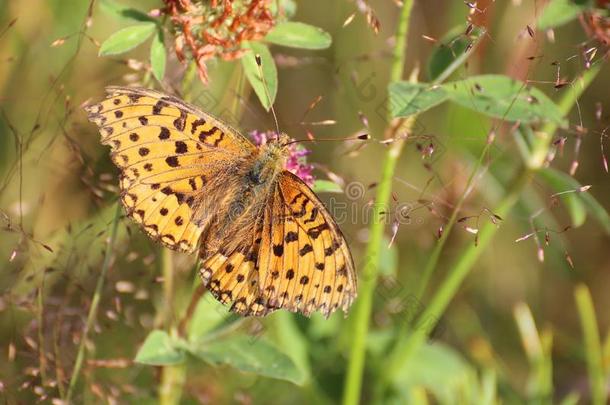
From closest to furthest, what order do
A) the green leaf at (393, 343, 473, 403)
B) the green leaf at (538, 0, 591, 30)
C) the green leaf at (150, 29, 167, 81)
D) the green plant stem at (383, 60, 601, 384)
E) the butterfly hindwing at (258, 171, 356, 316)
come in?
the butterfly hindwing at (258, 171, 356, 316) → the green leaf at (150, 29, 167, 81) → the green leaf at (538, 0, 591, 30) → the green plant stem at (383, 60, 601, 384) → the green leaf at (393, 343, 473, 403)

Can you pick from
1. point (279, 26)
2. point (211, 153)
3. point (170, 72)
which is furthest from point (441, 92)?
point (170, 72)

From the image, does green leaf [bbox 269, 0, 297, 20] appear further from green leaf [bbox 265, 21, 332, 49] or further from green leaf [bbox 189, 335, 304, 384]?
green leaf [bbox 189, 335, 304, 384]

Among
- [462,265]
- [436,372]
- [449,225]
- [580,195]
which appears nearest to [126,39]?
[449,225]

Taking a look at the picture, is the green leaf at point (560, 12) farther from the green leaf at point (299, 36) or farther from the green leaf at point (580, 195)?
the green leaf at point (299, 36)

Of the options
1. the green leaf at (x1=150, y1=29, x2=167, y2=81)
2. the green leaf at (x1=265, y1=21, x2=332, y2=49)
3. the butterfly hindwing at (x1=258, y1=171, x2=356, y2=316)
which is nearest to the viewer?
the butterfly hindwing at (x1=258, y1=171, x2=356, y2=316)

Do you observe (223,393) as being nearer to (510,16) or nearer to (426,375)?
(426,375)

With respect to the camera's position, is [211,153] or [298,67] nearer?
[211,153]

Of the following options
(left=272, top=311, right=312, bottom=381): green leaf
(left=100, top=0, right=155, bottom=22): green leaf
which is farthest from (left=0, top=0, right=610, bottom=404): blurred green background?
(left=100, top=0, right=155, bottom=22): green leaf
